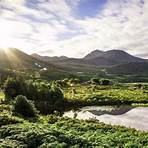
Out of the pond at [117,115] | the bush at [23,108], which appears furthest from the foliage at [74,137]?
the bush at [23,108]

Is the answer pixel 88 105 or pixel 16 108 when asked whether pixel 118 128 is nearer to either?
pixel 16 108

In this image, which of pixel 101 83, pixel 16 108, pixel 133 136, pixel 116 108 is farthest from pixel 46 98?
pixel 101 83

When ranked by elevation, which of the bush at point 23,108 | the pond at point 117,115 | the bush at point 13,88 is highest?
the bush at point 13,88

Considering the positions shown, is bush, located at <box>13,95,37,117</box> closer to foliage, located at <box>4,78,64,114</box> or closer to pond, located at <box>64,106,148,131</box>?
pond, located at <box>64,106,148,131</box>

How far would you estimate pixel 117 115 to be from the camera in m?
69.8

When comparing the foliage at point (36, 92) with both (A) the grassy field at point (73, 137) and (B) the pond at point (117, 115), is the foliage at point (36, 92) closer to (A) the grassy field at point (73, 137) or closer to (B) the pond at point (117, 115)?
(B) the pond at point (117, 115)

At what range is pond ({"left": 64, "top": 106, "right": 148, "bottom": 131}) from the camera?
59.3 meters

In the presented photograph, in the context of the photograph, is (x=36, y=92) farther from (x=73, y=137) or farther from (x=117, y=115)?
(x=73, y=137)

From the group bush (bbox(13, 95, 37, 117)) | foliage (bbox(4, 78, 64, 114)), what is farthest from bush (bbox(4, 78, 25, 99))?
bush (bbox(13, 95, 37, 117))

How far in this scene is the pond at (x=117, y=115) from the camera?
59.3m

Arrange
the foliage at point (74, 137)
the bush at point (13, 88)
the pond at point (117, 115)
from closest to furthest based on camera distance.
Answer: the foliage at point (74, 137) → the pond at point (117, 115) → the bush at point (13, 88)

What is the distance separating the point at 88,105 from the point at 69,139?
5071 cm

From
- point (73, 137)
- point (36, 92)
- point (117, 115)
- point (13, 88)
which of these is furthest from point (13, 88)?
point (73, 137)

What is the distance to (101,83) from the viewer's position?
164 meters
